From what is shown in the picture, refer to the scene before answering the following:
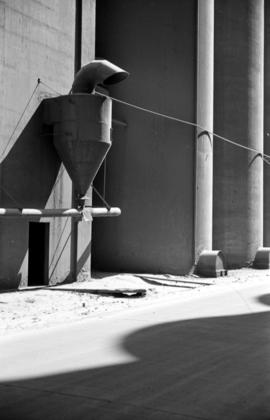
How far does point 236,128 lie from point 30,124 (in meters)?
14.3

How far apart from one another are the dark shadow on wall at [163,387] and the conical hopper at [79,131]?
9.05m

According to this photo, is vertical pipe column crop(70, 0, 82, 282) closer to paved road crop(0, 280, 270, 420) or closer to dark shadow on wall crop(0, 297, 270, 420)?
paved road crop(0, 280, 270, 420)

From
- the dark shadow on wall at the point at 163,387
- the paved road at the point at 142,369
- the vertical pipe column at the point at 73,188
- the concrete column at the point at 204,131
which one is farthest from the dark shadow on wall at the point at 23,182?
the dark shadow on wall at the point at 163,387

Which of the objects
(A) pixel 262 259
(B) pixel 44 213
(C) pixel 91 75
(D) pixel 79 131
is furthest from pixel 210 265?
(C) pixel 91 75

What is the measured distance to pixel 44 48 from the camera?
19.5 meters

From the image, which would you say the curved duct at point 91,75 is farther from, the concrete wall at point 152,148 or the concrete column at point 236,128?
the concrete column at point 236,128

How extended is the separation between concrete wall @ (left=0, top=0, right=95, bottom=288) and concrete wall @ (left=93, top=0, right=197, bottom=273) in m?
4.19

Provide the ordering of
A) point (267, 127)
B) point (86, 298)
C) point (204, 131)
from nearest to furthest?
point (86, 298) → point (204, 131) → point (267, 127)

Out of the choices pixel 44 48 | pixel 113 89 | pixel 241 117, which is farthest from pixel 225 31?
pixel 44 48

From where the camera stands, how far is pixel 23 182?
60.7 ft

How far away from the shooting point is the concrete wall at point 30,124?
709 inches

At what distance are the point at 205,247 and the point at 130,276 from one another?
4.72 metres

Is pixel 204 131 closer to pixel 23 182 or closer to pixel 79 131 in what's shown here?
pixel 79 131

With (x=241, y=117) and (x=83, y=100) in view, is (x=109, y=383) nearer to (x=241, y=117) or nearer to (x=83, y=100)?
(x=83, y=100)
